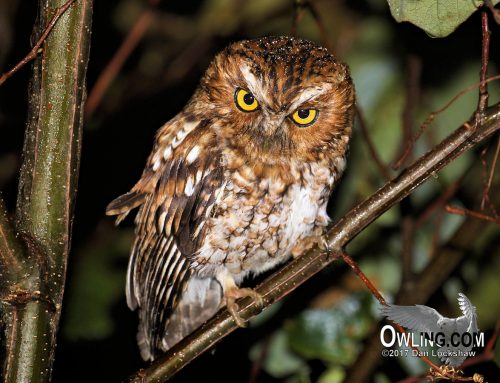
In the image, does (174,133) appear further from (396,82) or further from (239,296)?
→ (396,82)

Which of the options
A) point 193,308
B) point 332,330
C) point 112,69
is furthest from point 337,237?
point 112,69

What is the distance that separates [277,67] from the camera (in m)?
1.78

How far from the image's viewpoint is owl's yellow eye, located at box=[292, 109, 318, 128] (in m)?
1.90

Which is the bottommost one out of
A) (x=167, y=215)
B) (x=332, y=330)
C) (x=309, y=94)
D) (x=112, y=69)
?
(x=332, y=330)

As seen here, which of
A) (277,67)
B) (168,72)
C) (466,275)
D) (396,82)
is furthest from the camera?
(168,72)

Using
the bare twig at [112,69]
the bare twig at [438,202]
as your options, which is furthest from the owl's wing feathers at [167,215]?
the bare twig at [112,69]

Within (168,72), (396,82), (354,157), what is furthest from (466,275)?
(168,72)

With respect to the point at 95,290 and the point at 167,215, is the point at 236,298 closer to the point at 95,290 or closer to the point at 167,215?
the point at 167,215

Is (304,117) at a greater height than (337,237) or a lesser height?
greater

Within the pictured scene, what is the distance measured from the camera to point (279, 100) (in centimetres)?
179

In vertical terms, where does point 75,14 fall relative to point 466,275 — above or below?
above

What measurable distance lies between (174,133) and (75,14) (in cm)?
61

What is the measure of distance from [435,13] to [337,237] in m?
0.54

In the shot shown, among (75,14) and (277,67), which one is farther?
(277,67)
